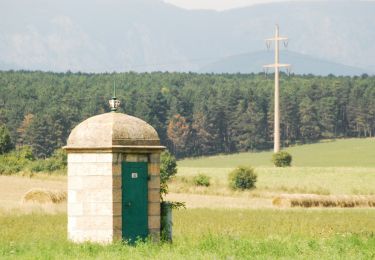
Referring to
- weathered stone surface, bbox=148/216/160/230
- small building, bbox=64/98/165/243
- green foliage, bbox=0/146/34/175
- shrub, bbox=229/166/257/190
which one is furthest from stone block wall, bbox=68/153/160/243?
green foliage, bbox=0/146/34/175

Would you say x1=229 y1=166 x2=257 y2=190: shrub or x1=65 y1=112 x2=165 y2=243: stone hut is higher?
x1=65 y1=112 x2=165 y2=243: stone hut

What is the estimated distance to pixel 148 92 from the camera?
155 metres

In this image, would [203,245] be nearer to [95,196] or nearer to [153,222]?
[153,222]

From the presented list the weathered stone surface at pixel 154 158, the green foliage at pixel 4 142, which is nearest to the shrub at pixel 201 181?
the green foliage at pixel 4 142

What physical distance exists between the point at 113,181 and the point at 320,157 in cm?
9760

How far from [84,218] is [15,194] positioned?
25.8 m

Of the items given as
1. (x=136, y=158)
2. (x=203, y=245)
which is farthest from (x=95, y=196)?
(x=203, y=245)

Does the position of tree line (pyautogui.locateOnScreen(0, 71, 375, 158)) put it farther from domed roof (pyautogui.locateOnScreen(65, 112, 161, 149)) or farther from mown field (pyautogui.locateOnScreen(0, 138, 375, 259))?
domed roof (pyautogui.locateOnScreen(65, 112, 161, 149))

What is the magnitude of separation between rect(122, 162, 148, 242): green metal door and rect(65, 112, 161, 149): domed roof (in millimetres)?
447

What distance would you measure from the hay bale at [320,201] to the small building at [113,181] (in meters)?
21.6

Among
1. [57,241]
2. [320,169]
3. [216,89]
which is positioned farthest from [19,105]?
[57,241]

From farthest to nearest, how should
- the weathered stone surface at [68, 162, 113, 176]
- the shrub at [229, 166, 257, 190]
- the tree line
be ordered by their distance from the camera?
the tree line, the shrub at [229, 166, 257, 190], the weathered stone surface at [68, 162, 113, 176]

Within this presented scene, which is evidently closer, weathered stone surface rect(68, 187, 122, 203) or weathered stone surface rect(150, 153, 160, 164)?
weathered stone surface rect(68, 187, 122, 203)

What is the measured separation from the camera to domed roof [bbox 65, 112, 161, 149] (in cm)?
1892
